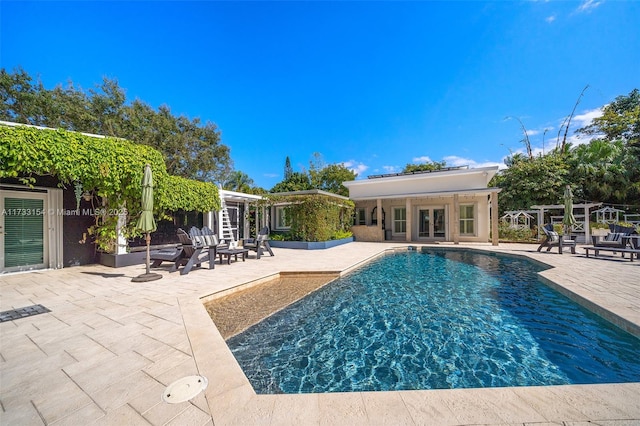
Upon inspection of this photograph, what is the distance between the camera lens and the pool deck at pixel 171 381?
1.73 meters

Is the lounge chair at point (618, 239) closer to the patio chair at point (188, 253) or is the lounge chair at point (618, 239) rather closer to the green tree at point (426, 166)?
the patio chair at point (188, 253)

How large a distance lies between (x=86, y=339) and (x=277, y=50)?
16701mm

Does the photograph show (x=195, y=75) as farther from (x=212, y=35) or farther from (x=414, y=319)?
(x=414, y=319)

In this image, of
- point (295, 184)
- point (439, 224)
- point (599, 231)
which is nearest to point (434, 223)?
point (439, 224)

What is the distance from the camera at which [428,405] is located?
1.85 meters

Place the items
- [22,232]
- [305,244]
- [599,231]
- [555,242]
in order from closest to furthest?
1. [22,232]
2. [555,242]
3. [305,244]
4. [599,231]

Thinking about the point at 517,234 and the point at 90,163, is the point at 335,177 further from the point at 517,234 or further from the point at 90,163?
the point at 90,163

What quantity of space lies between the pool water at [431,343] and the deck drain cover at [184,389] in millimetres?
611

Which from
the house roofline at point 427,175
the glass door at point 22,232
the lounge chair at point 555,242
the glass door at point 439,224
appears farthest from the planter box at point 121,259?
the glass door at point 439,224

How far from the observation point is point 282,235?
14.3 meters

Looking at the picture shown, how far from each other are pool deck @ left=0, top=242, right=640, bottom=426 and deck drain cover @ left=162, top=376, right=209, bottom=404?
54 mm

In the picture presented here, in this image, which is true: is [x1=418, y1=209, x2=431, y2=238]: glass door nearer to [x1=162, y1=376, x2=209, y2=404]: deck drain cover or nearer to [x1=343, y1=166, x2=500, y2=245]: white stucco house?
[x1=343, y1=166, x2=500, y2=245]: white stucco house

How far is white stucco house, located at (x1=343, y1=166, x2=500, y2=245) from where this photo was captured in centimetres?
1489

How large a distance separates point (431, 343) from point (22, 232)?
1067cm
